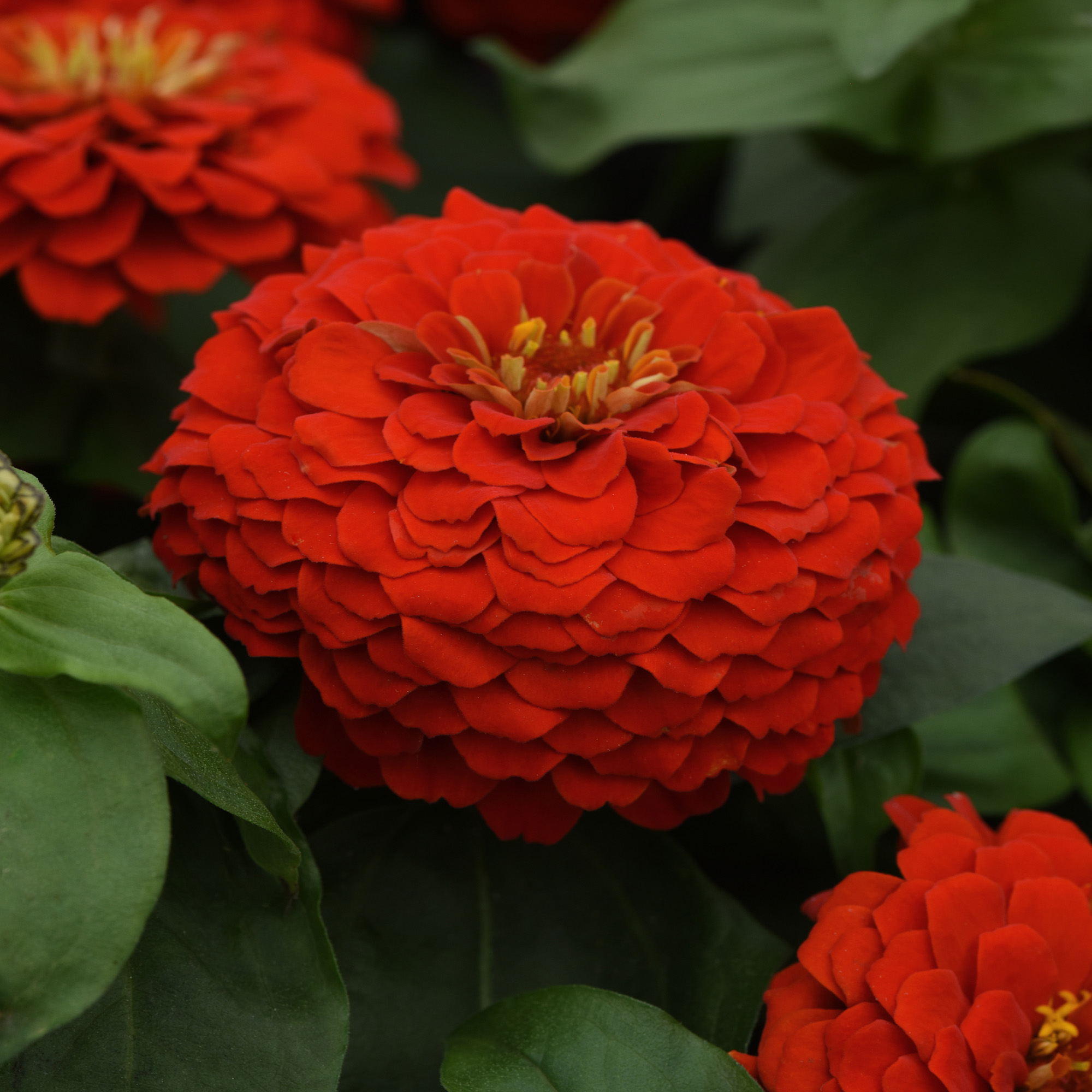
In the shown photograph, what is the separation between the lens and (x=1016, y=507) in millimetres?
613

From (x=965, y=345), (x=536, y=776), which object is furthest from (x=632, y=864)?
(x=965, y=345)

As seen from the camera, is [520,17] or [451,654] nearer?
[451,654]

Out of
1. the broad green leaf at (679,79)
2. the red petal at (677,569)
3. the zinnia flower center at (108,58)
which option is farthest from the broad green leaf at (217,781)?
the broad green leaf at (679,79)

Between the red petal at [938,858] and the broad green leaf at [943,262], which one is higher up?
the broad green leaf at [943,262]

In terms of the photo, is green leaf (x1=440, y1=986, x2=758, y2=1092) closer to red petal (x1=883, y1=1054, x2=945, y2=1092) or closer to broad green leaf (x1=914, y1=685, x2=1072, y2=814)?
red petal (x1=883, y1=1054, x2=945, y2=1092)

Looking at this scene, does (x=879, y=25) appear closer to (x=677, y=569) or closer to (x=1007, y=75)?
(x=1007, y=75)

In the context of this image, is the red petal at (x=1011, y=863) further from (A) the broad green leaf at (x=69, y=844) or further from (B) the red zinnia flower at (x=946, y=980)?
(A) the broad green leaf at (x=69, y=844)

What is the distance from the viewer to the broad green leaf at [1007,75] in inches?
26.0

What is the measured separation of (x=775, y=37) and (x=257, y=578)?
1.84ft

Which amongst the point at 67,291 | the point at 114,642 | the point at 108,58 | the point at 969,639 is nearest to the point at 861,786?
the point at 969,639

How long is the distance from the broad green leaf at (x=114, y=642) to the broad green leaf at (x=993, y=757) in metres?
0.37

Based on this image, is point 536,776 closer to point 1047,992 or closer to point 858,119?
point 1047,992

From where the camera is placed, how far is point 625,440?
1.21 feet

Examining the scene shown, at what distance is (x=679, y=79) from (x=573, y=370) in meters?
0.37
